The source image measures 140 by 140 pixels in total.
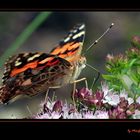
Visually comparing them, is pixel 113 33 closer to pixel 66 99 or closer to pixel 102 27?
pixel 102 27

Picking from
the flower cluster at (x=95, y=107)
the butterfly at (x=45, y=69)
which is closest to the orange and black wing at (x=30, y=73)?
the butterfly at (x=45, y=69)

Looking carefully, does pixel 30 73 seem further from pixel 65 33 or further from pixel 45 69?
pixel 65 33

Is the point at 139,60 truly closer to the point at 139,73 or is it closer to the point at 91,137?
the point at 139,73

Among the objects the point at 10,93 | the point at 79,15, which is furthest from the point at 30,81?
the point at 79,15

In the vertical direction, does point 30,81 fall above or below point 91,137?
above

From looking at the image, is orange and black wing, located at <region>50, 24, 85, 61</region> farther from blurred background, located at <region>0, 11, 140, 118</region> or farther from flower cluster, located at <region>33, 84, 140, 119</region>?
flower cluster, located at <region>33, 84, 140, 119</region>

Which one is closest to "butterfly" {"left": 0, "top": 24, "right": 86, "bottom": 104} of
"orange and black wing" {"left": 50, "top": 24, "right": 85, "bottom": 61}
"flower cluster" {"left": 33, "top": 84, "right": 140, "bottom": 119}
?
"orange and black wing" {"left": 50, "top": 24, "right": 85, "bottom": 61}

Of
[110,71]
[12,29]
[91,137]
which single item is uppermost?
[12,29]

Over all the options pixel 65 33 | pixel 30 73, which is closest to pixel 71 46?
pixel 65 33

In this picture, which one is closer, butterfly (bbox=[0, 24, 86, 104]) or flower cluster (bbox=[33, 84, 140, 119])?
flower cluster (bbox=[33, 84, 140, 119])
